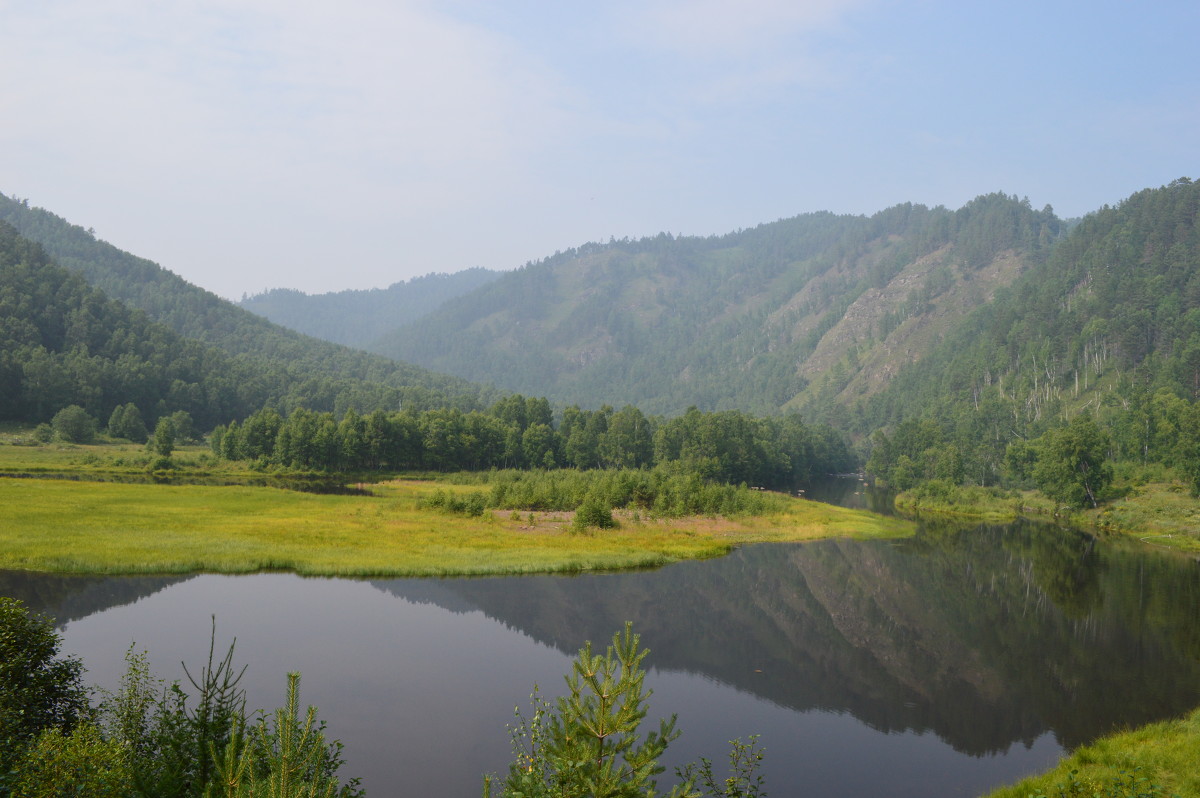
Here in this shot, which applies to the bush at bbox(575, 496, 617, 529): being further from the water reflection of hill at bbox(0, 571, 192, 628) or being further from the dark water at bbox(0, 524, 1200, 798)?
the water reflection of hill at bbox(0, 571, 192, 628)

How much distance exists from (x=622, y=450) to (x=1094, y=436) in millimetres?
81869

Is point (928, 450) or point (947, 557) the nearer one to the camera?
point (947, 557)

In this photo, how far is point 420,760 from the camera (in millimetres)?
25188

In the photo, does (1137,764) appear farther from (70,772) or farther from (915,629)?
(70,772)

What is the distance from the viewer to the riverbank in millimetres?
89625

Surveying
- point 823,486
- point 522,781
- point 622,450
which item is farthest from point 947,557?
point 823,486

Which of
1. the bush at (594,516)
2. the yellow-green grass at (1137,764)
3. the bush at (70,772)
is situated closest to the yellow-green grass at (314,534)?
the bush at (594,516)

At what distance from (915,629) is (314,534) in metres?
48.4

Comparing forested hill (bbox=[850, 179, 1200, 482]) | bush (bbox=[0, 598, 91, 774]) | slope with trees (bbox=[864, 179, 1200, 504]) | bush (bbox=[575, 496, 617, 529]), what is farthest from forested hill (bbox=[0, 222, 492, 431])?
bush (bbox=[0, 598, 91, 774])

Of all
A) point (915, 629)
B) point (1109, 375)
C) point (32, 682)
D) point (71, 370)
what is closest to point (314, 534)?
point (32, 682)

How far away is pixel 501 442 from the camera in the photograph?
15138cm

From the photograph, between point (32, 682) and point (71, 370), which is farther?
point (71, 370)

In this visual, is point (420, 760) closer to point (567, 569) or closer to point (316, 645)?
point (316, 645)

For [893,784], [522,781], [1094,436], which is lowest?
[893,784]
